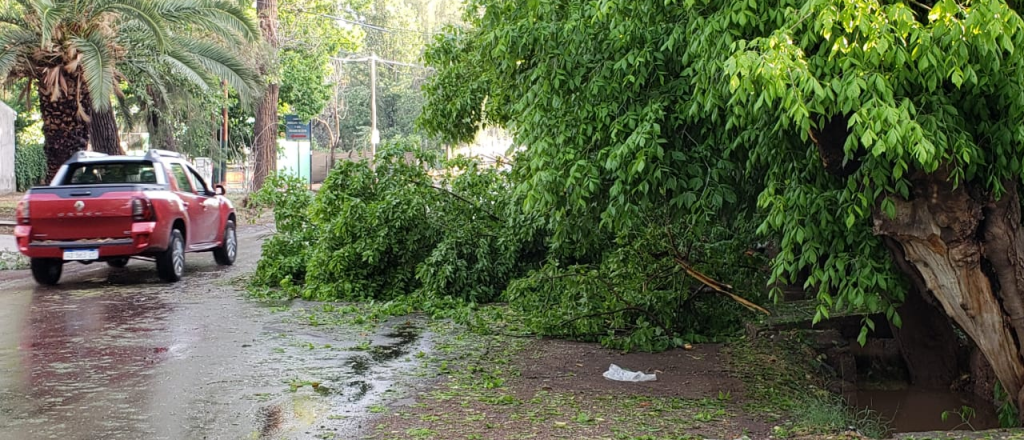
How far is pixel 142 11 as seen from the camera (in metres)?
20.0

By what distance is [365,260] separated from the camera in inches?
495

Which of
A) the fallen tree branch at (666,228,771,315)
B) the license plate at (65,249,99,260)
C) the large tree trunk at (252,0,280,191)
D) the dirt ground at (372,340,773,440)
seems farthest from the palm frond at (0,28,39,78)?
the fallen tree branch at (666,228,771,315)

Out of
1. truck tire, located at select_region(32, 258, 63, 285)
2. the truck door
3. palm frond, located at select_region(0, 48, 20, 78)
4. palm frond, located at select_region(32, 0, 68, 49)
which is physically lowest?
truck tire, located at select_region(32, 258, 63, 285)

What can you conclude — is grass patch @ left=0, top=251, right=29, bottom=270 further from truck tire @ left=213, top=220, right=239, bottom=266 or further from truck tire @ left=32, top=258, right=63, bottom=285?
truck tire @ left=213, top=220, right=239, bottom=266

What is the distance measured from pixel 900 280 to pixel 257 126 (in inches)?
1090

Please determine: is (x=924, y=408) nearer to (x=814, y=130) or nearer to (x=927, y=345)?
(x=927, y=345)

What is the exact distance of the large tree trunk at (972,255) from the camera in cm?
632

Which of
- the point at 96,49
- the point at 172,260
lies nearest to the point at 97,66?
the point at 96,49

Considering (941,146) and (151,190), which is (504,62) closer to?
(941,146)

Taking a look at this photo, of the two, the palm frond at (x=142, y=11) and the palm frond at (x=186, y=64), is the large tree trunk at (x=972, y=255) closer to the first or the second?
the palm frond at (x=142, y=11)

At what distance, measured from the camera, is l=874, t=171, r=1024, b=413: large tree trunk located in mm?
6324

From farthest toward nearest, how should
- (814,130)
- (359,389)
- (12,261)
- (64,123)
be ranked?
(64,123) → (12,261) → (359,389) → (814,130)

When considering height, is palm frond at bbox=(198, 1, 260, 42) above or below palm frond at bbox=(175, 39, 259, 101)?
above

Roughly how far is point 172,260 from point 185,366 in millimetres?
5848
